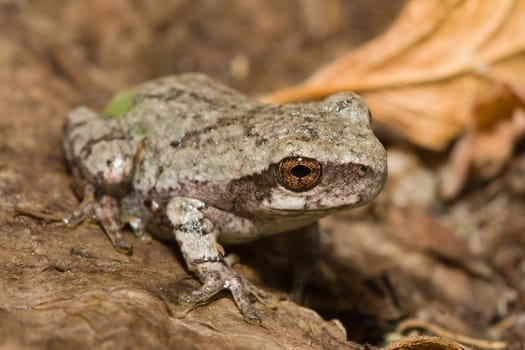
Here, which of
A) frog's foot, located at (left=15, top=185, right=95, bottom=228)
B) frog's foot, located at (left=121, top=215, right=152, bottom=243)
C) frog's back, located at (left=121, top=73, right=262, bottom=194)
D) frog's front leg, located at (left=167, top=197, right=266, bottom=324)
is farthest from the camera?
frog's foot, located at (left=121, top=215, right=152, bottom=243)

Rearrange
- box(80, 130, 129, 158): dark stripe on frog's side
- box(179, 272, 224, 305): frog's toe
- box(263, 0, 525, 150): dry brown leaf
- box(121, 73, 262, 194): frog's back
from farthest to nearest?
box(263, 0, 525, 150): dry brown leaf, box(80, 130, 129, 158): dark stripe on frog's side, box(121, 73, 262, 194): frog's back, box(179, 272, 224, 305): frog's toe

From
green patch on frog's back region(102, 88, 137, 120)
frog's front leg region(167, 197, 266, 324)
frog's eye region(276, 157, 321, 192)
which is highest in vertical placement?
green patch on frog's back region(102, 88, 137, 120)

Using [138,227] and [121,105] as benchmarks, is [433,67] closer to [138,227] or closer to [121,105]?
[121,105]

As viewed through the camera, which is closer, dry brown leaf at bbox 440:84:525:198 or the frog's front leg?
the frog's front leg

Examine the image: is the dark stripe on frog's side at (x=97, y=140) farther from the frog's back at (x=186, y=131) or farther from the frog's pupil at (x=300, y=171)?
the frog's pupil at (x=300, y=171)

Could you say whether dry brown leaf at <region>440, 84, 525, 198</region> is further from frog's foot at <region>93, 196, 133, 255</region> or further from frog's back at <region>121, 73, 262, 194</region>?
frog's foot at <region>93, 196, 133, 255</region>

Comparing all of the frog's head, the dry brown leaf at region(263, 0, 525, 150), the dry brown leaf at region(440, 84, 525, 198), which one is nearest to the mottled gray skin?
the frog's head
